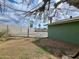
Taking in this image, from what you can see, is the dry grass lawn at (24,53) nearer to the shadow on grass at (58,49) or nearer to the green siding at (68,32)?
the shadow on grass at (58,49)

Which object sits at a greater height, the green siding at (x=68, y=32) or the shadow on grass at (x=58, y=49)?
the green siding at (x=68, y=32)

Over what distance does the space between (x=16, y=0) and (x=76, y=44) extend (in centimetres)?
611

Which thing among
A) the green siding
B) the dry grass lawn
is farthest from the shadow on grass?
the green siding

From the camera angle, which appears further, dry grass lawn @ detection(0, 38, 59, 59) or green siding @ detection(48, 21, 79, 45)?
green siding @ detection(48, 21, 79, 45)

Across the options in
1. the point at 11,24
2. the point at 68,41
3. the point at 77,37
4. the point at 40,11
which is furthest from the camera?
the point at 11,24

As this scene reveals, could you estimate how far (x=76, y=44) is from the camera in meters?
12.3

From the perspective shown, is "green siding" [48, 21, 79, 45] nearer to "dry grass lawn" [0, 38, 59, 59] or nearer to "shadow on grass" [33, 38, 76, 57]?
"shadow on grass" [33, 38, 76, 57]

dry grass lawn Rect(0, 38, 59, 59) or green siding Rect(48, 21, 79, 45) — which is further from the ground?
green siding Rect(48, 21, 79, 45)

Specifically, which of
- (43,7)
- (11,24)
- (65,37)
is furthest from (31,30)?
(43,7)

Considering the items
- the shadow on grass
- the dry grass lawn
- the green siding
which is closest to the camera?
the dry grass lawn

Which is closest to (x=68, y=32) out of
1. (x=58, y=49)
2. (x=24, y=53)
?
(x=58, y=49)

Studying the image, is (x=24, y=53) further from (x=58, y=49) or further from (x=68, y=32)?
(x=68, y=32)

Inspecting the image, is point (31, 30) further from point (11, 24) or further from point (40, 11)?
point (40, 11)

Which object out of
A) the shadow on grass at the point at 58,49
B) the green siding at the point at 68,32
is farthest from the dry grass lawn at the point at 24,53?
the green siding at the point at 68,32
